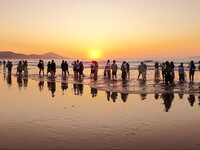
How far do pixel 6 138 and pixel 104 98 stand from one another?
359 inches

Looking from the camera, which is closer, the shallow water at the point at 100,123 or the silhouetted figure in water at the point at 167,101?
the shallow water at the point at 100,123

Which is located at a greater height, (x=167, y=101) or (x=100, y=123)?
(x=167, y=101)

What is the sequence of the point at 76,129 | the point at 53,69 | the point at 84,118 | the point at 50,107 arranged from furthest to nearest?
the point at 53,69, the point at 50,107, the point at 84,118, the point at 76,129

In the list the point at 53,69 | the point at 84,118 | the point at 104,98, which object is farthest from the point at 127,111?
the point at 53,69

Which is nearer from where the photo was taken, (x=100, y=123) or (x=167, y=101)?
(x=100, y=123)

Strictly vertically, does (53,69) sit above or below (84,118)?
above

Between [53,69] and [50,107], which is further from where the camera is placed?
[53,69]

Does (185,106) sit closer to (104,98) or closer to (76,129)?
(104,98)

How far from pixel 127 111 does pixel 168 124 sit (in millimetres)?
2770

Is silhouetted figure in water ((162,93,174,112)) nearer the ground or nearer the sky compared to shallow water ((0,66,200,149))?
nearer the sky

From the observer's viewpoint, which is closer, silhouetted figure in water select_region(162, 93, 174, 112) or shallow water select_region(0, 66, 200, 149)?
shallow water select_region(0, 66, 200, 149)

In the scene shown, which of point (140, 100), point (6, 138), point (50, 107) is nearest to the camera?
point (6, 138)

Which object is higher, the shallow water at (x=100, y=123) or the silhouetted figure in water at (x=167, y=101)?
the silhouetted figure in water at (x=167, y=101)

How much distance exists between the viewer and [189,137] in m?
8.73
